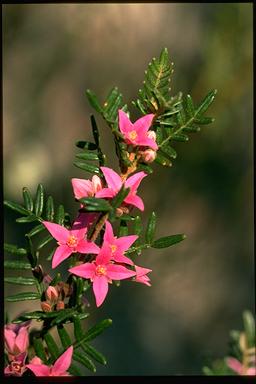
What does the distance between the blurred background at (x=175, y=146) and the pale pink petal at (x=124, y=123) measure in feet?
5.03

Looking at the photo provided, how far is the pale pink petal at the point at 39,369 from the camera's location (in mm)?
641

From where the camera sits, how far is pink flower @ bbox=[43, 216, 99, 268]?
25.3 inches

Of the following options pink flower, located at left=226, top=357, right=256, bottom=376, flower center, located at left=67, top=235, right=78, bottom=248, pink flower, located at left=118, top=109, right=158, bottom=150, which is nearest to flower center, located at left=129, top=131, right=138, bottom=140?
pink flower, located at left=118, top=109, right=158, bottom=150

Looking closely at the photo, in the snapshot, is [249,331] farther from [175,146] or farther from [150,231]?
[175,146]

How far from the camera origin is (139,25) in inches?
99.0

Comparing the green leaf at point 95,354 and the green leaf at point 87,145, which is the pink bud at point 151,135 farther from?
the green leaf at point 95,354

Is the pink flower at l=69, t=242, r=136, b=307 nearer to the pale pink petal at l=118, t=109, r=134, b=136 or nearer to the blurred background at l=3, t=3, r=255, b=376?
the pale pink petal at l=118, t=109, r=134, b=136

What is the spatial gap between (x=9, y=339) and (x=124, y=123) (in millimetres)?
230

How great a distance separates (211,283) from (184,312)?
0.14 m

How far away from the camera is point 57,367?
64 cm

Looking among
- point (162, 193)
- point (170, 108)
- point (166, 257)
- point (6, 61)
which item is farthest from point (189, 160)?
point (170, 108)

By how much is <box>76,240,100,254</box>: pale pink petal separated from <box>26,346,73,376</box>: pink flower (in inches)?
3.4

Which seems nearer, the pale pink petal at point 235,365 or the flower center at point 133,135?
the flower center at point 133,135

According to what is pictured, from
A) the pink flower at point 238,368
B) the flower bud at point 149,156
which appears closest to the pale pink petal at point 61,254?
the flower bud at point 149,156
